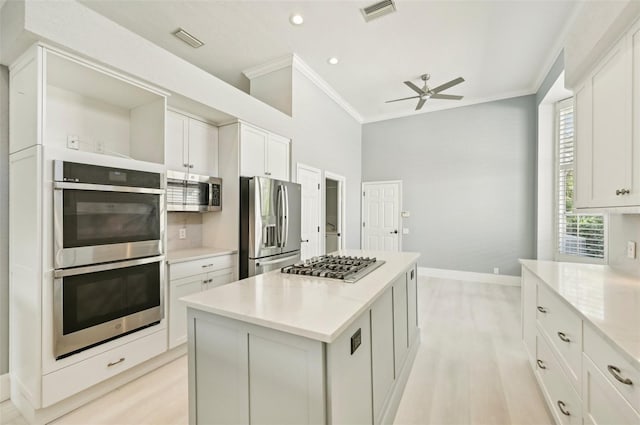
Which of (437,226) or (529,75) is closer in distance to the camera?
(529,75)

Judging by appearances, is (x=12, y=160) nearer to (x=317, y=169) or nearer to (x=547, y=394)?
(x=317, y=169)

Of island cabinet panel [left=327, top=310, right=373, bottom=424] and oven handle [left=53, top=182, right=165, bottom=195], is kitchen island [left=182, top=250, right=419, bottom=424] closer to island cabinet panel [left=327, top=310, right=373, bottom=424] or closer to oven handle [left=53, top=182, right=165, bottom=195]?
island cabinet panel [left=327, top=310, right=373, bottom=424]

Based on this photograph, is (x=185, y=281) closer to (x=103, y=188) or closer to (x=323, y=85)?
(x=103, y=188)

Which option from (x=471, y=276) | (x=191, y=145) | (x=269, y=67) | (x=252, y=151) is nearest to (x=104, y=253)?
(x=191, y=145)

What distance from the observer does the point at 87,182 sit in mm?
1955

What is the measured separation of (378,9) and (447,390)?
3.64 metres

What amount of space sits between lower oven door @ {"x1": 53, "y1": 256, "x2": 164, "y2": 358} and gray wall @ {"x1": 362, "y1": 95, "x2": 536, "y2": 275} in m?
4.92

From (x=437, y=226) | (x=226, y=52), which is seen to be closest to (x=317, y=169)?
(x=226, y=52)

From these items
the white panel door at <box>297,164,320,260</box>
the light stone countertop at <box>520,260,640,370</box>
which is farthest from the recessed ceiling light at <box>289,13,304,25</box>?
the light stone countertop at <box>520,260,640,370</box>

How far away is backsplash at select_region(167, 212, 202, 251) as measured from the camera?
314 cm

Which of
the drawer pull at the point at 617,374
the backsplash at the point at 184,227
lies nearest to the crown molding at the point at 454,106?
the backsplash at the point at 184,227

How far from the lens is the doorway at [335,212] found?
18.6 ft

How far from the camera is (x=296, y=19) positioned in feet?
10.2

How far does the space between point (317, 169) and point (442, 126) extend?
2.94 meters
